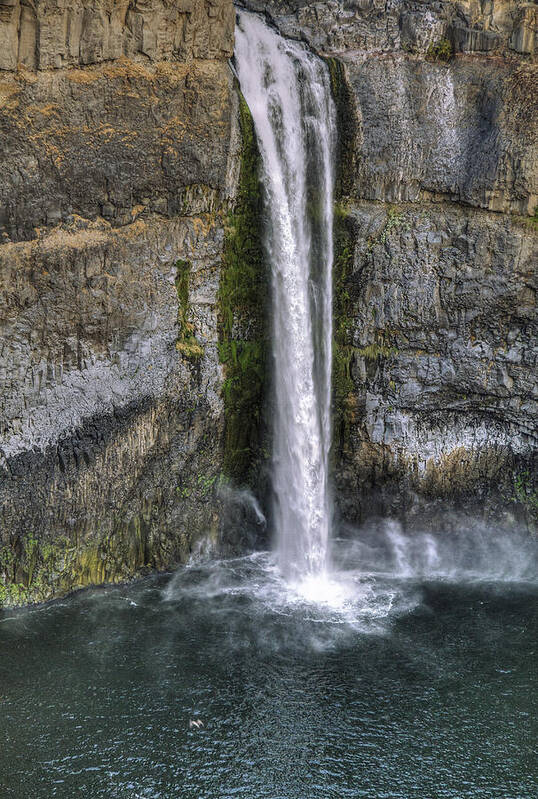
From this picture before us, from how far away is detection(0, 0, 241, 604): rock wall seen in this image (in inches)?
527

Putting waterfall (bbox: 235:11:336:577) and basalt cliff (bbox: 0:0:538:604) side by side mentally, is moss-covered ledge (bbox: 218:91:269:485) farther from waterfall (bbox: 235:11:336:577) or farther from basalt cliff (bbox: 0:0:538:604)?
waterfall (bbox: 235:11:336:577)

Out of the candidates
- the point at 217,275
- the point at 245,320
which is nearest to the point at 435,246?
the point at 245,320

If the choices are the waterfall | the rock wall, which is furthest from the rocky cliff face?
the rock wall

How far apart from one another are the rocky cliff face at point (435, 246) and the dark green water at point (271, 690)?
9.02ft

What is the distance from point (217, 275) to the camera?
51.3ft

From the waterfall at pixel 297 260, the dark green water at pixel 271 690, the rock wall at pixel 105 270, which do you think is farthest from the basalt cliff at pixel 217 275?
the dark green water at pixel 271 690

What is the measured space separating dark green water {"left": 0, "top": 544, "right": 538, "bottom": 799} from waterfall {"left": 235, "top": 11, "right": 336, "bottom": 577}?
1706 millimetres

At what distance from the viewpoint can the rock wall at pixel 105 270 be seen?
1338cm

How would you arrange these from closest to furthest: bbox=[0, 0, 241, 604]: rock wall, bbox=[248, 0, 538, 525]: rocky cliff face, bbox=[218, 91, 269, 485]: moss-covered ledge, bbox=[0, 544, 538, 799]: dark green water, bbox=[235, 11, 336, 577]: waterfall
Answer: bbox=[0, 544, 538, 799]: dark green water → bbox=[0, 0, 241, 604]: rock wall → bbox=[218, 91, 269, 485]: moss-covered ledge → bbox=[235, 11, 336, 577]: waterfall → bbox=[248, 0, 538, 525]: rocky cliff face

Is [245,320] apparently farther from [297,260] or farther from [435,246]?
[435,246]

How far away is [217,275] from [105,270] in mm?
2282

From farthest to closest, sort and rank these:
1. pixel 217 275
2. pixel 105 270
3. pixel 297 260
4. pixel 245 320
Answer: pixel 245 320 < pixel 297 260 < pixel 217 275 < pixel 105 270

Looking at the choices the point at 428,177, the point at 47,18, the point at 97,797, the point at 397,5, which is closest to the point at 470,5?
the point at 397,5

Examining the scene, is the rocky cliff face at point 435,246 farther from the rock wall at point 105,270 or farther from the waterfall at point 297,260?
the rock wall at point 105,270
